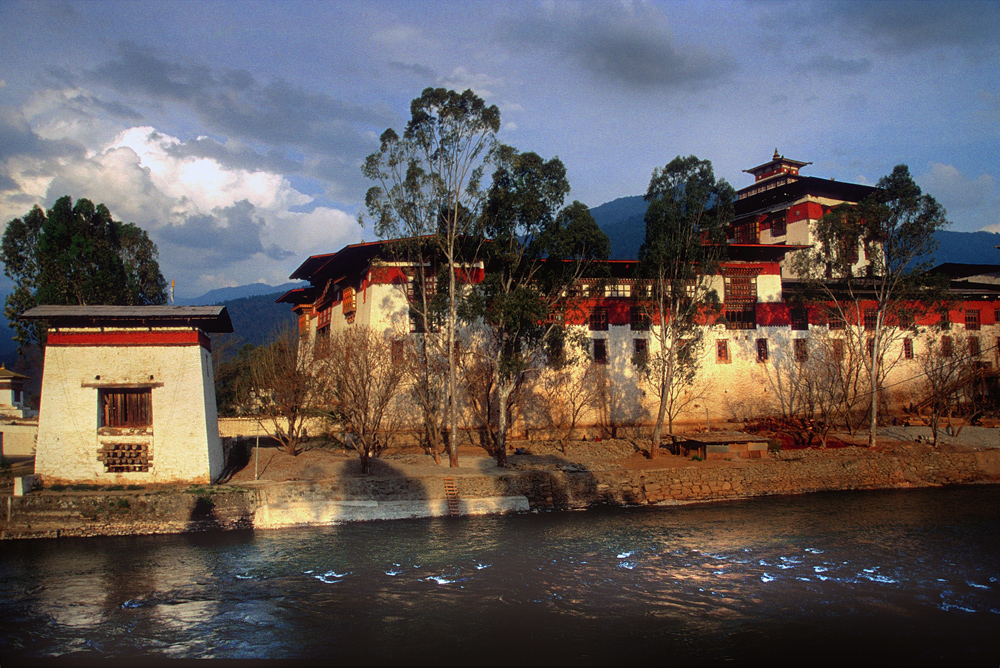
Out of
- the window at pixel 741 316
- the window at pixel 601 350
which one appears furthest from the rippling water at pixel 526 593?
the window at pixel 741 316

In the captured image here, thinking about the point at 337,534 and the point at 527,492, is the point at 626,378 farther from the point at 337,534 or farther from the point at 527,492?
the point at 337,534

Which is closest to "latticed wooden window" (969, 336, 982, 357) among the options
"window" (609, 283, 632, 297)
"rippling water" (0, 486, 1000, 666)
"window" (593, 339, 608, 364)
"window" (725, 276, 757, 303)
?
"window" (725, 276, 757, 303)

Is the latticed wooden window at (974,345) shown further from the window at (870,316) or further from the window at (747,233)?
the window at (747,233)

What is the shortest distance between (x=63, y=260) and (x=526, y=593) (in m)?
27.4

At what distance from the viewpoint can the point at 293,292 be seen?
40.4 metres

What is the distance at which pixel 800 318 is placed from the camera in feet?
111

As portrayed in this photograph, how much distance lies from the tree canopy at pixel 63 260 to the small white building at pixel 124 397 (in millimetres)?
12392

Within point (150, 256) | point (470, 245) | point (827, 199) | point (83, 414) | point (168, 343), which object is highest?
point (827, 199)

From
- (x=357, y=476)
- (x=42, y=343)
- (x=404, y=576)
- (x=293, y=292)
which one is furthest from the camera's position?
(x=293, y=292)

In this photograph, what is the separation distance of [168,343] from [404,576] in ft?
34.1

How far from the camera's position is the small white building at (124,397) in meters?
18.3

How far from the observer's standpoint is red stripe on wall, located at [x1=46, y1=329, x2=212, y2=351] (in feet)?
60.8

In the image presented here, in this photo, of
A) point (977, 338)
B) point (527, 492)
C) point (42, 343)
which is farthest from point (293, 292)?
point (977, 338)

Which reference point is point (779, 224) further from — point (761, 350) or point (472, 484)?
point (472, 484)
